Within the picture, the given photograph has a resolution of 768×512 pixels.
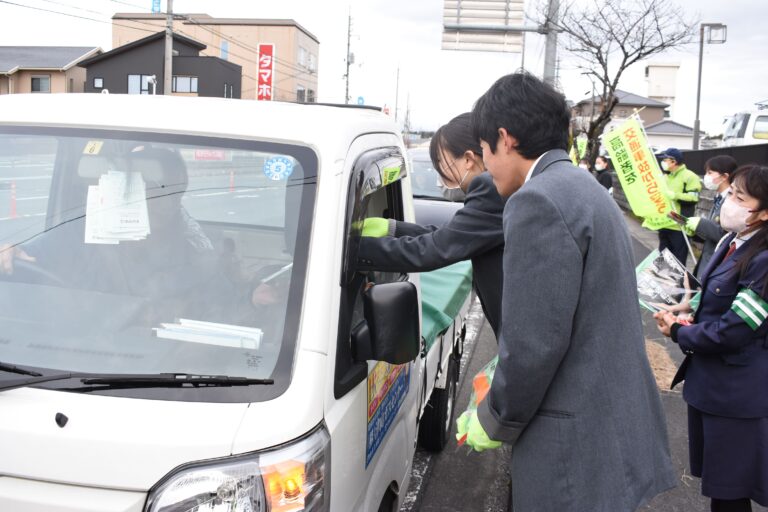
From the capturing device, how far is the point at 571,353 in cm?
182

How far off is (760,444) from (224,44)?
7202 centimetres

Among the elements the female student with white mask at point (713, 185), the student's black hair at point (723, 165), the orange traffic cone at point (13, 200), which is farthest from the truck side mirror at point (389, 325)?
the student's black hair at point (723, 165)

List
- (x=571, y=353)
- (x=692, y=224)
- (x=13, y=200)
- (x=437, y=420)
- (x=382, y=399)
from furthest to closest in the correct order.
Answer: (x=692, y=224), (x=437, y=420), (x=382, y=399), (x=13, y=200), (x=571, y=353)

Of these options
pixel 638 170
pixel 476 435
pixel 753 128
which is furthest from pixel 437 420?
pixel 753 128

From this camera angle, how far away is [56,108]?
2221 millimetres

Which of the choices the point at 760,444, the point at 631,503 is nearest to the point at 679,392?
the point at 760,444

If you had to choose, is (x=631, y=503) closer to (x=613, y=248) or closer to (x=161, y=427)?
(x=613, y=248)

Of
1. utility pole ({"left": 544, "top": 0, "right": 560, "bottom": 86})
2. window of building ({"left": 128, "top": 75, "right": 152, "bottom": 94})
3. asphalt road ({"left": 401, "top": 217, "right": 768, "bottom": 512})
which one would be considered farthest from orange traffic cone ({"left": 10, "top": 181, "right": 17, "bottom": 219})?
window of building ({"left": 128, "top": 75, "right": 152, "bottom": 94})

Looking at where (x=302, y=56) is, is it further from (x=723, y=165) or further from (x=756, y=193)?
(x=756, y=193)

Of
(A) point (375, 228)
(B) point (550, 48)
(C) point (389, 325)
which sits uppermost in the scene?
(B) point (550, 48)

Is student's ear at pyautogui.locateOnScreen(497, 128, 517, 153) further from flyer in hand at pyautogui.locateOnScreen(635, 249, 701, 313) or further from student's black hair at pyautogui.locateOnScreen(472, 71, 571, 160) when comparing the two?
flyer in hand at pyautogui.locateOnScreen(635, 249, 701, 313)

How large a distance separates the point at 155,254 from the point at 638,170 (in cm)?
525

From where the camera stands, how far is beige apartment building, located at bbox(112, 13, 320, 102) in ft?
220

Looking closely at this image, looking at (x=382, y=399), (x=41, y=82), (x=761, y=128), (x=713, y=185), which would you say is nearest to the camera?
(x=382, y=399)
